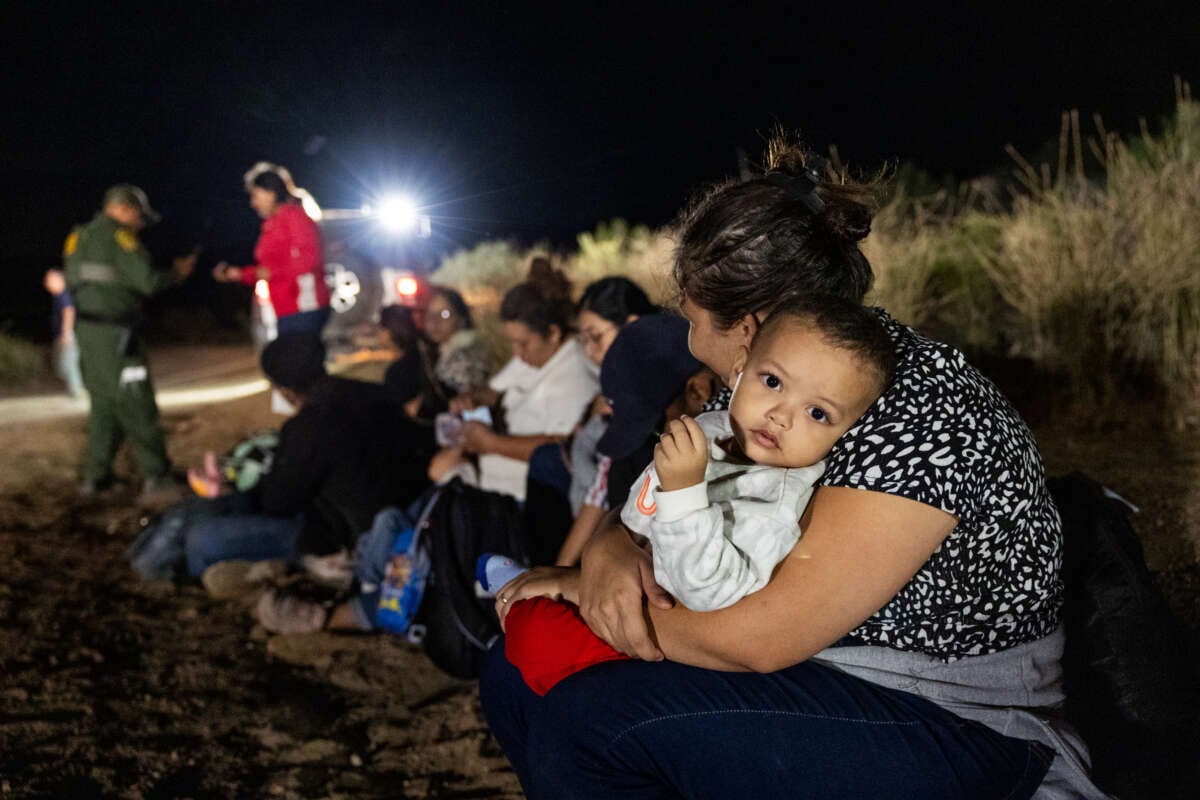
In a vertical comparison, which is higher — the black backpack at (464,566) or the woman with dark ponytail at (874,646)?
the woman with dark ponytail at (874,646)

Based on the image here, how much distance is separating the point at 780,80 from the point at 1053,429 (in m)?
7.83

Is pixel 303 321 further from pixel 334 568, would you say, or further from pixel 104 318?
pixel 334 568

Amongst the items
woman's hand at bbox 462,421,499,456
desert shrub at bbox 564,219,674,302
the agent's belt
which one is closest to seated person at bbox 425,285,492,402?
woman's hand at bbox 462,421,499,456

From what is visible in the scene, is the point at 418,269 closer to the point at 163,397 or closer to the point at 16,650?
the point at 163,397

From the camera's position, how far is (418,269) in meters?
9.61

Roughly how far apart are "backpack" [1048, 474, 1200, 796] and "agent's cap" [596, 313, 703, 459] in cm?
119

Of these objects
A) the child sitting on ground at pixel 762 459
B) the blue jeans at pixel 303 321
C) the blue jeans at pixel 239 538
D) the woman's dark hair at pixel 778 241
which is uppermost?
the woman's dark hair at pixel 778 241

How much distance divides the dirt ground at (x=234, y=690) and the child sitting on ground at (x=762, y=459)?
142 cm

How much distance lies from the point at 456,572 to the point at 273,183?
4.01 metres

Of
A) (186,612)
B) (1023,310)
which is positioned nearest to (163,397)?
(186,612)

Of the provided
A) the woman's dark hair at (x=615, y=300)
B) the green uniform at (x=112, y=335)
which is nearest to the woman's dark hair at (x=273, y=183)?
the green uniform at (x=112, y=335)

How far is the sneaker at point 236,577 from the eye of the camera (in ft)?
13.2

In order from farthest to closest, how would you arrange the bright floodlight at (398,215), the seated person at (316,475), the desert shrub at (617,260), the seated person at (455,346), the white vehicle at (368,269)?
1. the bright floodlight at (398,215)
2. the white vehicle at (368,269)
3. the desert shrub at (617,260)
4. the seated person at (455,346)
5. the seated person at (316,475)

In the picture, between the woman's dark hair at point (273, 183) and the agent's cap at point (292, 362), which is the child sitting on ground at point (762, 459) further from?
the woman's dark hair at point (273, 183)
